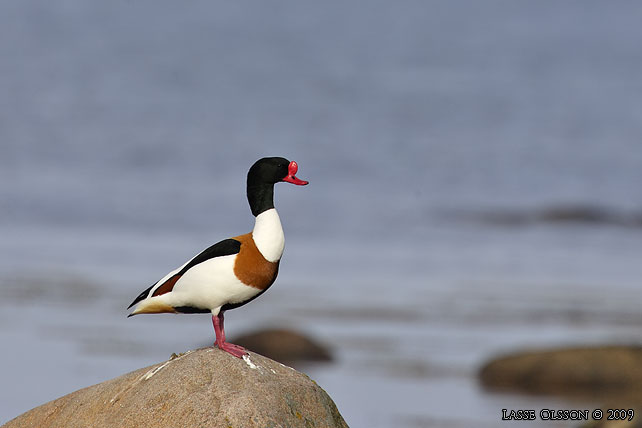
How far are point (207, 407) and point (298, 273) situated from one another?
11328mm

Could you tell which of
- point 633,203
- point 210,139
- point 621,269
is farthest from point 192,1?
point 621,269

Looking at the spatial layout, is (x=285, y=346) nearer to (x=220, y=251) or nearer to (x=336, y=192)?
(x=220, y=251)

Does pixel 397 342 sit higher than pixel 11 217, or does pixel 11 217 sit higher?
pixel 11 217

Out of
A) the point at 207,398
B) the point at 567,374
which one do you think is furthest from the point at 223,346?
the point at 567,374

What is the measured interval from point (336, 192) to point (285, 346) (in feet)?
41.2

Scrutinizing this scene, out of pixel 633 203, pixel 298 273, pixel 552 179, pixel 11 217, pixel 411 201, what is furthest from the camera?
pixel 552 179

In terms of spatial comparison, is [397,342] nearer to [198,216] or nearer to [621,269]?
[621,269]

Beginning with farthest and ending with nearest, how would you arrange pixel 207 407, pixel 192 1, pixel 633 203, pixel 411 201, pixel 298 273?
pixel 192 1, pixel 633 203, pixel 411 201, pixel 298 273, pixel 207 407

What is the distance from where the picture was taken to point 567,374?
13578 mm

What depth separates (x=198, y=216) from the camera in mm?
23203

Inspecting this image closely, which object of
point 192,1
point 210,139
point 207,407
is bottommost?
point 207,407

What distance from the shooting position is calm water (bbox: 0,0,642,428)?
14.7 metres

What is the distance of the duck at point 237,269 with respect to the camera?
7.07 m

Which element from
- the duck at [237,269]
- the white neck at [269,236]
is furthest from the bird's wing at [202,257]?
the white neck at [269,236]
